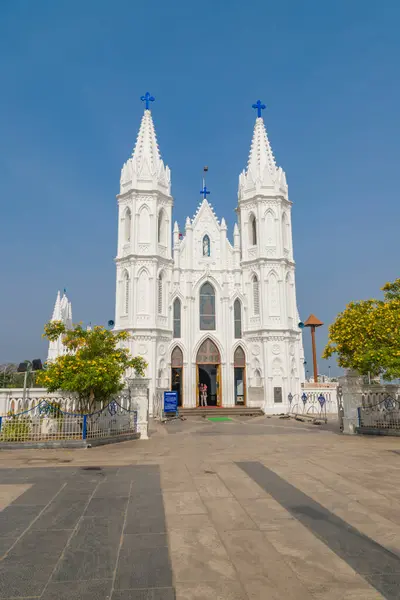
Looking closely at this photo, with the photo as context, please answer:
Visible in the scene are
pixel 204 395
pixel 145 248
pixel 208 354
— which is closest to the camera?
pixel 204 395

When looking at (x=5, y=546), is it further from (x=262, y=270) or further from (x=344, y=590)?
(x=262, y=270)

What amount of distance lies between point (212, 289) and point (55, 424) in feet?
74.3

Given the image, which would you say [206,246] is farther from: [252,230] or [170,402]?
[170,402]

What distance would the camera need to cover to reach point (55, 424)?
14.3 metres

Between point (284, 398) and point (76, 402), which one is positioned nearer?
point (76, 402)

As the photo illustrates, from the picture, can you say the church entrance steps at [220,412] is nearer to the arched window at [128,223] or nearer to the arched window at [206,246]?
the arched window at [206,246]

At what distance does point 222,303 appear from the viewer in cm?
3488

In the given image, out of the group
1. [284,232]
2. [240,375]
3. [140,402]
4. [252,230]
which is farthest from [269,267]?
[140,402]

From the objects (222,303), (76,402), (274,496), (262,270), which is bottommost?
(274,496)

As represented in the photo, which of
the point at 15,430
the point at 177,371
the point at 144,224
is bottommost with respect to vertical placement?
the point at 15,430

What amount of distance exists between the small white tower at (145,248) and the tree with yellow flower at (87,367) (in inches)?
576

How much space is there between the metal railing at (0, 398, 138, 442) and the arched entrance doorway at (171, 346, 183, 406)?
17206 millimetres

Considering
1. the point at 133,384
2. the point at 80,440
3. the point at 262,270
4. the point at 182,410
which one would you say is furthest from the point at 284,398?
the point at 80,440

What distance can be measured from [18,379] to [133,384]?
35866mm
